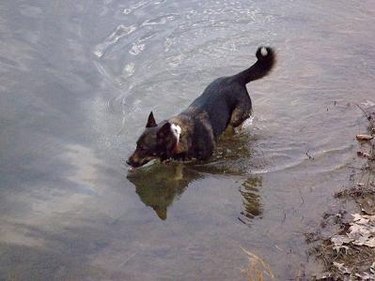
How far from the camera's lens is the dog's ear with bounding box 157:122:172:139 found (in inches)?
247

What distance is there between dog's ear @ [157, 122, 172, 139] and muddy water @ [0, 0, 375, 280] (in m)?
0.41

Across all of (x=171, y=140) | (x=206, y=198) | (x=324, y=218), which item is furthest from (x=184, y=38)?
(x=324, y=218)

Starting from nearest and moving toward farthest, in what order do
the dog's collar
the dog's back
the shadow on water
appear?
1. the shadow on water
2. the dog's collar
3. the dog's back

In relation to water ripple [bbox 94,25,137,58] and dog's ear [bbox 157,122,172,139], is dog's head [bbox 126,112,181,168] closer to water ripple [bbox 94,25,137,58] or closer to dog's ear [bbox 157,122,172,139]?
dog's ear [bbox 157,122,172,139]

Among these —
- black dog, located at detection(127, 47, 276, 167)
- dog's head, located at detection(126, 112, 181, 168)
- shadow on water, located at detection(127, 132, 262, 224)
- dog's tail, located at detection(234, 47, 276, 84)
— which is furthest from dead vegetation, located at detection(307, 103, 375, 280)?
dog's tail, located at detection(234, 47, 276, 84)

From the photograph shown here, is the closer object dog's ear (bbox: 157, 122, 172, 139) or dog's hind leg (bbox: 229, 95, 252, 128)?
dog's ear (bbox: 157, 122, 172, 139)

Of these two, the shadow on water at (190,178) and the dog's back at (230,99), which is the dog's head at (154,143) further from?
the dog's back at (230,99)

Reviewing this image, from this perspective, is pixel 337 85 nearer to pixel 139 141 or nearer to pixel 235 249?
pixel 139 141

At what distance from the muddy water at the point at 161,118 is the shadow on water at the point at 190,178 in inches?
0.8

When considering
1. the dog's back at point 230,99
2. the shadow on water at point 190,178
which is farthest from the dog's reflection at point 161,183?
the dog's back at point 230,99

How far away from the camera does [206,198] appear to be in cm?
590

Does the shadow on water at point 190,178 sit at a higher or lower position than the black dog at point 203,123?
lower

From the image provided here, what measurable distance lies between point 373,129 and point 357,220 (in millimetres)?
2175

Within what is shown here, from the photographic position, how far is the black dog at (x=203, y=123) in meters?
6.32
